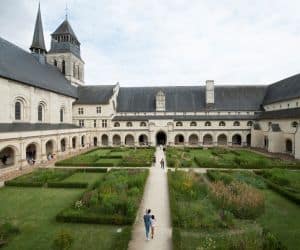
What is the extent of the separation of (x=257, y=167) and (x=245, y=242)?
16.8 metres

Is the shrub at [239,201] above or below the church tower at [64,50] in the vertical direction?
below

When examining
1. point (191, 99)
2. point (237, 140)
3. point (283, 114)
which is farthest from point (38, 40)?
point (283, 114)

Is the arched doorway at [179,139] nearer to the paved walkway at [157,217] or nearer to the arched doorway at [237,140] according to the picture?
the arched doorway at [237,140]

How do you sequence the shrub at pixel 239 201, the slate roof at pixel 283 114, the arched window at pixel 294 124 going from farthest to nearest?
the slate roof at pixel 283 114 < the arched window at pixel 294 124 < the shrub at pixel 239 201

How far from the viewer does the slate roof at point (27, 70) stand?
2619 cm

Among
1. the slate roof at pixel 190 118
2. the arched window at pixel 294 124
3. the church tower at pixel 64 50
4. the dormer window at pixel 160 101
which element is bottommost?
the arched window at pixel 294 124

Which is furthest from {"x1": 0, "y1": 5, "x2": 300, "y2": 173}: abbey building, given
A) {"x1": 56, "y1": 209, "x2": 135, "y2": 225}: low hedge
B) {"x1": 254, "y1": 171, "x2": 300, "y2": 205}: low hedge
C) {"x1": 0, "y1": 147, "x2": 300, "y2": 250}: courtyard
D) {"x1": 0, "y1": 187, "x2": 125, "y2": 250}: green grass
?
{"x1": 56, "y1": 209, "x2": 135, "y2": 225}: low hedge

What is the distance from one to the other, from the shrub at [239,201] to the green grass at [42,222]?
6.35m

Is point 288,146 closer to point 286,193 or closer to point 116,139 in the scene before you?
point 286,193

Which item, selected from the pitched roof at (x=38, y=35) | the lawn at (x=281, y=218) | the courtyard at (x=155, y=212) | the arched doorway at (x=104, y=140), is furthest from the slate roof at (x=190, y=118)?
the lawn at (x=281, y=218)

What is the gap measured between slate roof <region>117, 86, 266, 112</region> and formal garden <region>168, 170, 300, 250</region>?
30.5m

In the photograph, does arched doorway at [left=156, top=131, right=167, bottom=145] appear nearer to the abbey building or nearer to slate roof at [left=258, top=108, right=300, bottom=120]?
the abbey building

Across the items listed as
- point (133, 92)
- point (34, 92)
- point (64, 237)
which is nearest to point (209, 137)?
point (133, 92)

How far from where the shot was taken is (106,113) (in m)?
42.4
